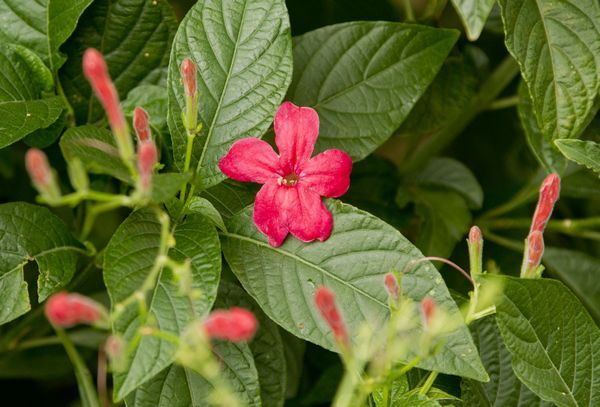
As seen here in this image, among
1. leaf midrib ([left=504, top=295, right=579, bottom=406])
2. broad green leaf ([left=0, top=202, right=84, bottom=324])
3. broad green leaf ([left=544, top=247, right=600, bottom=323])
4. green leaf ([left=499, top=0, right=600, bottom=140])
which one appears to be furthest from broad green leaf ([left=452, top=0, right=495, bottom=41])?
broad green leaf ([left=544, top=247, right=600, bottom=323])

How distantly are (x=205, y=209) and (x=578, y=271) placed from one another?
679mm

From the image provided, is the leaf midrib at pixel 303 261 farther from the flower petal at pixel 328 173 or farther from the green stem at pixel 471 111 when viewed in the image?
the green stem at pixel 471 111

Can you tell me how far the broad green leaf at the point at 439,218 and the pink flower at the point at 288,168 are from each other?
0.29 metres

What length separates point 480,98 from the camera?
3.90ft

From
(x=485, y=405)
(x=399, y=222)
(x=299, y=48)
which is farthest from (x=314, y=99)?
(x=485, y=405)

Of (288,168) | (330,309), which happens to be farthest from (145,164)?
(288,168)

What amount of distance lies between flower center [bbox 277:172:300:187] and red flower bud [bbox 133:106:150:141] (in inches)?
6.4

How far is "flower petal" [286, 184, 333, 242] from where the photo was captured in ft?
2.49

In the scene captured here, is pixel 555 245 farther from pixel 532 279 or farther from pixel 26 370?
pixel 26 370

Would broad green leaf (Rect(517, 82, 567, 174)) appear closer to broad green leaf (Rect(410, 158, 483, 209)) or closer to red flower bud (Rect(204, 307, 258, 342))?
broad green leaf (Rect(410, 158, 483, 209))

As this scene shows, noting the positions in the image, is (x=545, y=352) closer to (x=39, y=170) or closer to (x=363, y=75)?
(x=363, y=75)

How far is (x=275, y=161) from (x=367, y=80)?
0.18m

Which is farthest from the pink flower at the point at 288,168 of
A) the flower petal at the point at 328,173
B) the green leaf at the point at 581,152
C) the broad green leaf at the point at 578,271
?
the broad green leaf at the point at 578,271

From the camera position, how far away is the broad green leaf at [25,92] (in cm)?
81
